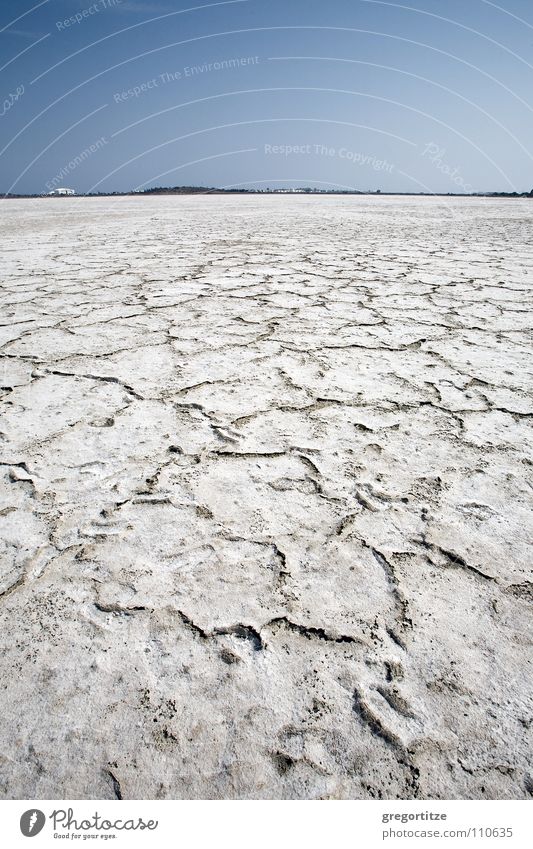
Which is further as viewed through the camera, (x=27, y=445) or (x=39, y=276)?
(x=39, y=276)

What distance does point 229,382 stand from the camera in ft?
4.53

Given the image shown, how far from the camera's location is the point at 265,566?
2.48 ft

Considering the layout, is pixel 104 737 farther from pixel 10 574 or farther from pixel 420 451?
pixel 420 451

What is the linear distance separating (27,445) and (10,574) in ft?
1.31

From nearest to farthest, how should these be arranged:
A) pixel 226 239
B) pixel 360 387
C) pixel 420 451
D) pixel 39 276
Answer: pixel 420 451, pixel 360 387, pixel 39 276, pixel 226 239

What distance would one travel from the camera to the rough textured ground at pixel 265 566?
52 cm

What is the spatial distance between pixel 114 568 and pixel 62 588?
0.08 m

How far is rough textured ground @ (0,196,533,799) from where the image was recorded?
1.70 ft

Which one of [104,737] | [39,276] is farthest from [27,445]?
[39,276]

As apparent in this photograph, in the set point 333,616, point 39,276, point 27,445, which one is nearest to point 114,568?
point 333,616

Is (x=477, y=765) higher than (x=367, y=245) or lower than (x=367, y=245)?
lower

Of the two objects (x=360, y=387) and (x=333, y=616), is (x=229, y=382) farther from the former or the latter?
(x=333, y=616)

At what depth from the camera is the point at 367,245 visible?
418 cm

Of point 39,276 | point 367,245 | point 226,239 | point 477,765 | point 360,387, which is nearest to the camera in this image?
point 477,765
